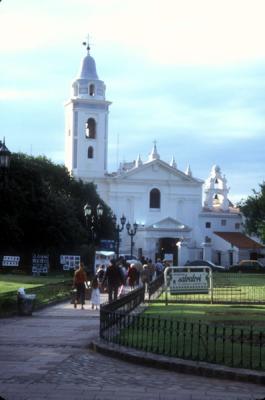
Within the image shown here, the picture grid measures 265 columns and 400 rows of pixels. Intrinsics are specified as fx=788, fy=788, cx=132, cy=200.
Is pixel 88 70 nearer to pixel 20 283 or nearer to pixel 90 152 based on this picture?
pixel 90 152

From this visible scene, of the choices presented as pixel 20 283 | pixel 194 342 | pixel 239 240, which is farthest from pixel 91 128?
pixel 194 342

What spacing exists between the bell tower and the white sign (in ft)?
215

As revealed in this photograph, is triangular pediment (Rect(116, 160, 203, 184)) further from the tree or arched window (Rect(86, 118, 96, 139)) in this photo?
the tree

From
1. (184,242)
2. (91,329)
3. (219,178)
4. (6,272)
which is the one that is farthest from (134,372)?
(219,178)

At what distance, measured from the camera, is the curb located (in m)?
10.5

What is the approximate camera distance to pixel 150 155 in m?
98.6

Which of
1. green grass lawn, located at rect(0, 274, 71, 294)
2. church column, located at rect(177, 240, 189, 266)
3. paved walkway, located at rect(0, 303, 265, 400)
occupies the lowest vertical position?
paved walkway, located at rect(0, 303, 265, 400)

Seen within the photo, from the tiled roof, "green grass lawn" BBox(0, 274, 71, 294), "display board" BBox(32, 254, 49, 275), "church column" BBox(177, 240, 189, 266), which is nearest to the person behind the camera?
"green grass lawn" BBox(0, 274, 71, 294)

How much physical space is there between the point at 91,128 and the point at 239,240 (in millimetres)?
22145

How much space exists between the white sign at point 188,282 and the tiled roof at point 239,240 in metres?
65.0

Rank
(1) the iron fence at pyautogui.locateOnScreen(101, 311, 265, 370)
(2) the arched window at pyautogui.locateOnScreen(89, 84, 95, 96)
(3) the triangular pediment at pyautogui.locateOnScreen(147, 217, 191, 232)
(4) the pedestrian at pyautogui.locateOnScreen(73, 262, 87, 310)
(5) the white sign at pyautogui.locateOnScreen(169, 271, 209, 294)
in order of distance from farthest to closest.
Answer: (2) the arched window at pyautogui.locateOnScreen(89, 84, 95, 96)
(3) the triangular pediment at pyautogui.locateOnScreen(147, 217, 191, 232)
(5) the white sign at pyautogui.locateOnScreen(169, 271, 209, 294)
(4) the pedestrian at pyautogui.locateOnScreen(73, 262, 87, 310)
(1) the iron fence at pyautogui.locateOnScreen(101, 311, 265, 370)

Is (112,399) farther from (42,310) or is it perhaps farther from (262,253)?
(262,253)

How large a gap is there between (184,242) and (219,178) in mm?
19054

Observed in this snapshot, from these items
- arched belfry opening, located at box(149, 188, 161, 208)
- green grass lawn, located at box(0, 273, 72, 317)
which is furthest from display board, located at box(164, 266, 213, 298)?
arched belfry opening, located at box(149, 188, 161, 208)
